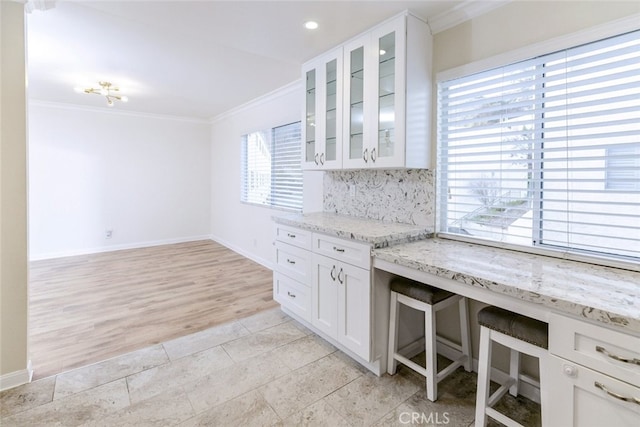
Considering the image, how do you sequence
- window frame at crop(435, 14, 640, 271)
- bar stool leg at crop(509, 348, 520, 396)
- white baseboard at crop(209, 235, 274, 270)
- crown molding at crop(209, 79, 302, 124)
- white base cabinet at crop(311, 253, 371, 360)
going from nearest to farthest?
window frame at crop(435, 14, 640, 271) < bar stool leg at crop(509, 348, 520, 396) < white base cabinet at crop(311, 253, 371, 360) < crown molding at crop(209, 79, 302, 124) < white baseboard at crop(209, 235, 274, 270)

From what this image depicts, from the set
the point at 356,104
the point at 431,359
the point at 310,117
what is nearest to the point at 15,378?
the point at 431,359

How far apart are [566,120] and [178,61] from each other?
3.36m

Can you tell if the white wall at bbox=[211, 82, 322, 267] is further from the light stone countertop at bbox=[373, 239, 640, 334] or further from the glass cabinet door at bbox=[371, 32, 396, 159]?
the light stone countertop at bbox=[373, 239, 640, 334]

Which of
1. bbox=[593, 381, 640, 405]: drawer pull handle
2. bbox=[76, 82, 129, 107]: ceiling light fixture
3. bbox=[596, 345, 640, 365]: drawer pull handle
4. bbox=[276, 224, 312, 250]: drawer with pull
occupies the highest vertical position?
bbox=[76, 82, 129, 107]: ceiling light fixture

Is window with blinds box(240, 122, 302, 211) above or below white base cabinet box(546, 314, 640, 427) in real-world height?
above

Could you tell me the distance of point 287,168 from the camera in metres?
4.32

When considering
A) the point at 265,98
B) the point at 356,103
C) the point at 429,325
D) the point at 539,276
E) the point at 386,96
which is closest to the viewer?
the point at 539,276

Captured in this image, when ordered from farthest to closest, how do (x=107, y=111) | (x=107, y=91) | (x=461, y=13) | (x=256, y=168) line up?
(x=107, y=111) → (x=256, y=168) → (x=107, y=91) → (x=461, y=13)

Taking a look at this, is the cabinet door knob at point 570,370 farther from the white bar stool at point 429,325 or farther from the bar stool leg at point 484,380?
the white bar stool at point 429,325

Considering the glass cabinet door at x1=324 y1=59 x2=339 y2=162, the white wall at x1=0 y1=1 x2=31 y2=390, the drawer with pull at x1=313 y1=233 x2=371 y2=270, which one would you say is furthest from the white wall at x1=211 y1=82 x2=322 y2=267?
the white wall at x1=0 y1=1 x2=31 y2=390

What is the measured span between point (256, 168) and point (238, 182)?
63cm

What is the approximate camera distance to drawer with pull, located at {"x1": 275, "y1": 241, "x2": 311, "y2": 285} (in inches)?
101

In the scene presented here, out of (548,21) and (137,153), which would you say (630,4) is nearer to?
(548,21)

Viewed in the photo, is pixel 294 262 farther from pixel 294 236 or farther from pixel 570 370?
pixel 570 370
